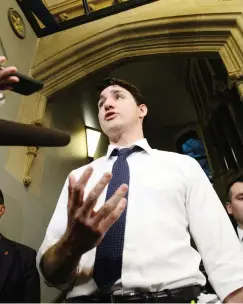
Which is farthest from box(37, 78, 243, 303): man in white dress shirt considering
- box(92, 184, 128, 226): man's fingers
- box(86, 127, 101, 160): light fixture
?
box(86, 127, 101, 160): light fixture

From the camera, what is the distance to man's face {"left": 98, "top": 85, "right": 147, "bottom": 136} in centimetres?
130

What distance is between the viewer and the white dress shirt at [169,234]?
3.03 feet

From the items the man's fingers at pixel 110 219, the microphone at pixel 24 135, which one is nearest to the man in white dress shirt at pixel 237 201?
the man's fingers at pixel 110 219

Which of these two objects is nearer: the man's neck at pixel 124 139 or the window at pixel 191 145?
the man's neck at pixel 124 139

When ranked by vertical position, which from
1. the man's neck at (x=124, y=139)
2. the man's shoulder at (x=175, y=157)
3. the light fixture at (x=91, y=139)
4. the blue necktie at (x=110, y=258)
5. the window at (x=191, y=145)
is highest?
the window at (x=191, y=145)

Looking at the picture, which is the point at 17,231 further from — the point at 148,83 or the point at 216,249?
the point at 148,83

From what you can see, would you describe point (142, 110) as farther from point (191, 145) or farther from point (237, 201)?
point (191, 145)

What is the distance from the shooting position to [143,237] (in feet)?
3.23

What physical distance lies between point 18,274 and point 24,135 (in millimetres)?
1274

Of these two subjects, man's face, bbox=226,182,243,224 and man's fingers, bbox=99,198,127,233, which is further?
man's face, bbox=226,182,243,224

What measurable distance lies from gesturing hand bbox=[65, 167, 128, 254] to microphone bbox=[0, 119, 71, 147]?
4.9 inches

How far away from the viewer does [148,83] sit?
544 cm

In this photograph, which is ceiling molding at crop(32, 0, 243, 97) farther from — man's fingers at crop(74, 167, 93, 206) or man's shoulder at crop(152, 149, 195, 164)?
man's fingers at crop(74, 167, 93, 206)

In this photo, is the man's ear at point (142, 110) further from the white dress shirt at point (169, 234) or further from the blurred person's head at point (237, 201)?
the blurred person's head at point (237, 201)
